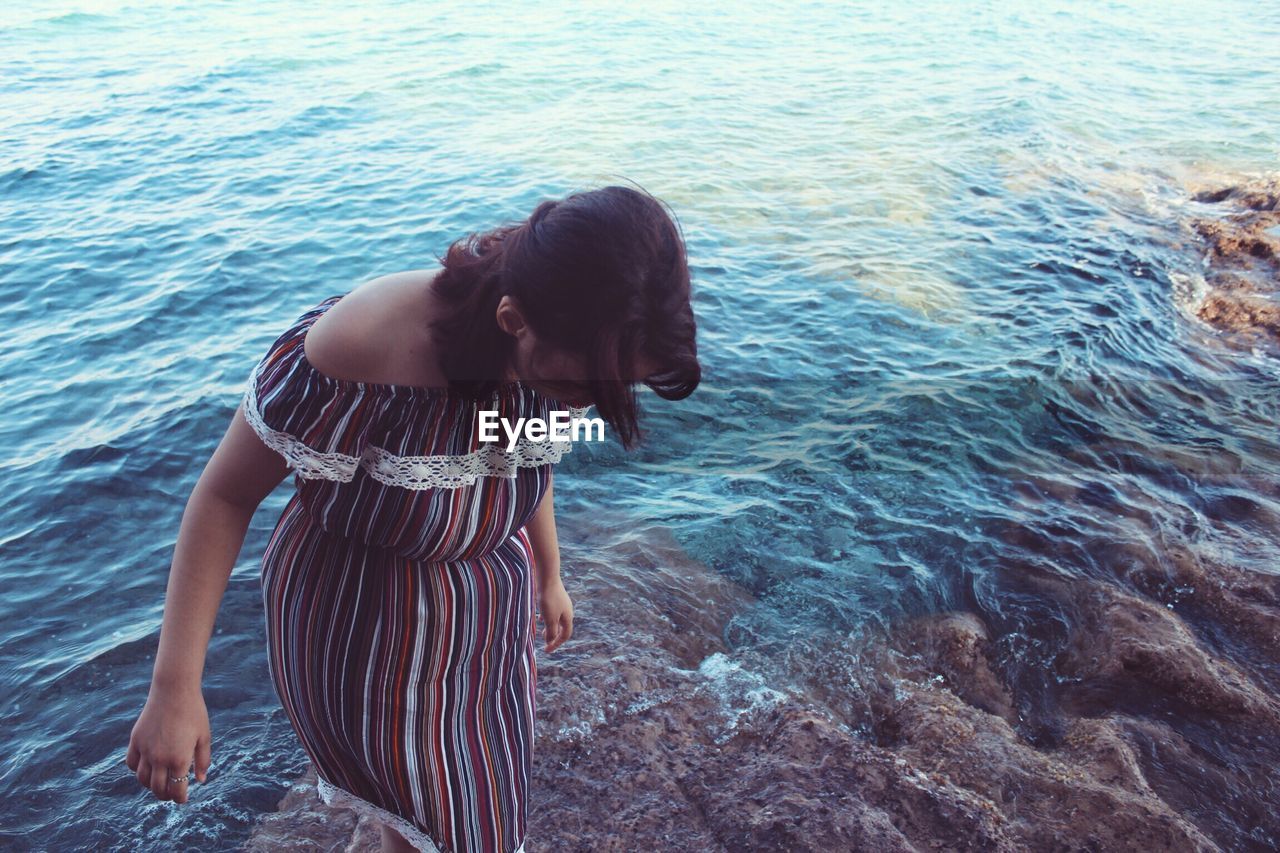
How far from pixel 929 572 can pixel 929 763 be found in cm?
153

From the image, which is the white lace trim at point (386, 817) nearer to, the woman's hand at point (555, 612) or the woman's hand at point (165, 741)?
the woman's hand at point (165, 741)

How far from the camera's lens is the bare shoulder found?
5.41 feet

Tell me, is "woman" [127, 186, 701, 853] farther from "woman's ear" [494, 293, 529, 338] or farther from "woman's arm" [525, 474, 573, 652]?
"woman's arm" [525, 474, 573, 652]

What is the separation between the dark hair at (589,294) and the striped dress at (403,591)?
6.6 inches

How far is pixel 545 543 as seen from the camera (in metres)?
2.40

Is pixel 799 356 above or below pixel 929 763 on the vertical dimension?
below

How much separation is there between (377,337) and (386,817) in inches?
42.1

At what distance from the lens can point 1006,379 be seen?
6.71 m

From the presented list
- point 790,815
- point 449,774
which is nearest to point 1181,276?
point 790,815

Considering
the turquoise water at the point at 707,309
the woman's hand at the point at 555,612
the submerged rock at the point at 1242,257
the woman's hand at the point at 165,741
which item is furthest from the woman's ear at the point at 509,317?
the submerged rock at the point at 1242,257

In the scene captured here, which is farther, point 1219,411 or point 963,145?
point 963,145

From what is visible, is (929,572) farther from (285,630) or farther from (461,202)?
(461,202)

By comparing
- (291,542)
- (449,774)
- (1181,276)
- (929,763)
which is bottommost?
(1181,276)

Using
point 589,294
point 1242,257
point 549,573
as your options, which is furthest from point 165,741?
point 1242,257
